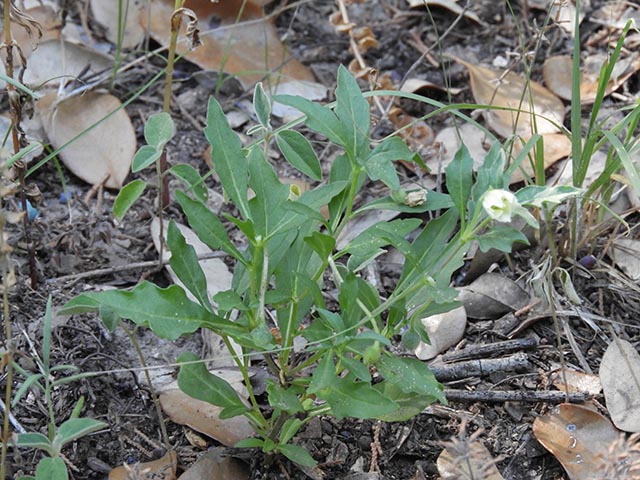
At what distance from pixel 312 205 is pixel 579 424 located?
845mm

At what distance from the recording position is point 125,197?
6.33ft

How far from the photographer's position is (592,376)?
2131mm

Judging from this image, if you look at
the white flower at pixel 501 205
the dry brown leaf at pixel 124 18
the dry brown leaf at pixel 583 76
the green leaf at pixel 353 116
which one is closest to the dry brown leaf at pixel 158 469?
the green leaf at pixel 353 116

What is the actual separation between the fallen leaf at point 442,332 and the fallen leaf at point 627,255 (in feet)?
1.63

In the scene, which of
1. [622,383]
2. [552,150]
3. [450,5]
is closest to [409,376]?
[622,383]

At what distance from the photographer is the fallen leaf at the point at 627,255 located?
2.38m

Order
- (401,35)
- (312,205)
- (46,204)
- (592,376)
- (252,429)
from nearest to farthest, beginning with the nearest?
(312,205)
(252,429)
(592,376)
(46,204)
(401,35)

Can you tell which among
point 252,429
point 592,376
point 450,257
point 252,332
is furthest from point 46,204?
point 592,376

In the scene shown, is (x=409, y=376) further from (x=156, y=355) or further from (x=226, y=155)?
(x=156, y=355)

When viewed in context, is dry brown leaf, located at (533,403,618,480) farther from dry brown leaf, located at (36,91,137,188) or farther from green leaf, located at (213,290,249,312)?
dry brown leaf, located at (36,91,137,188)

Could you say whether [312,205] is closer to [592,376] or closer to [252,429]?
[252,429]

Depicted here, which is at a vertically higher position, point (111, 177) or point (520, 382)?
point (111, 177)

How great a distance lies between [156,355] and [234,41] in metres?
1.36

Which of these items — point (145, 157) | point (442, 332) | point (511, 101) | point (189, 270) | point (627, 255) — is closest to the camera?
point (189, 270)
